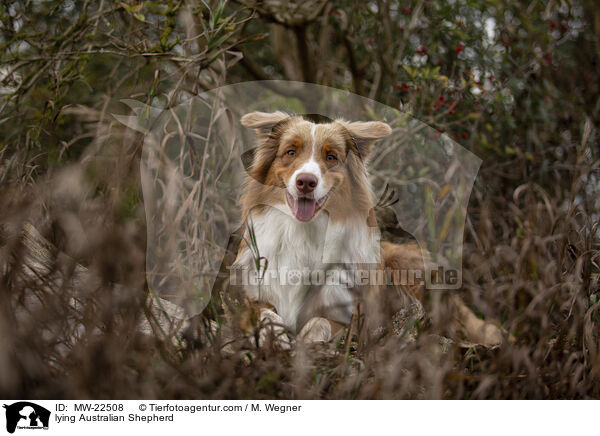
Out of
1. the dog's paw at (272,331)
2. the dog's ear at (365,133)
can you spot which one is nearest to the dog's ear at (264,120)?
the dog's ear at (365,133)

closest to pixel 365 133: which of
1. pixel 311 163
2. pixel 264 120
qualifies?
pixel 311 163

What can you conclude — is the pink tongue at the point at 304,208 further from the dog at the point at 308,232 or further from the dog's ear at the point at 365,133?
the dog's ear at the point at 365,133

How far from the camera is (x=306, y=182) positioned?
169 cm

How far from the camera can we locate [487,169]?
122 inches

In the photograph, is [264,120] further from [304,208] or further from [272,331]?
[272,331]

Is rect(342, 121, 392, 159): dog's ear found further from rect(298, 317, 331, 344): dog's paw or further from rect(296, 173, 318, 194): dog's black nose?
rect(298, 317, 331, 344): dog's paw

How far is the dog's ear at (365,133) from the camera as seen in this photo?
1.82m

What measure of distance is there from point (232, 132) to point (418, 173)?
816mm

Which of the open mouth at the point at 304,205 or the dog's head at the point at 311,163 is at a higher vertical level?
the dog's head at the point at 311,163
